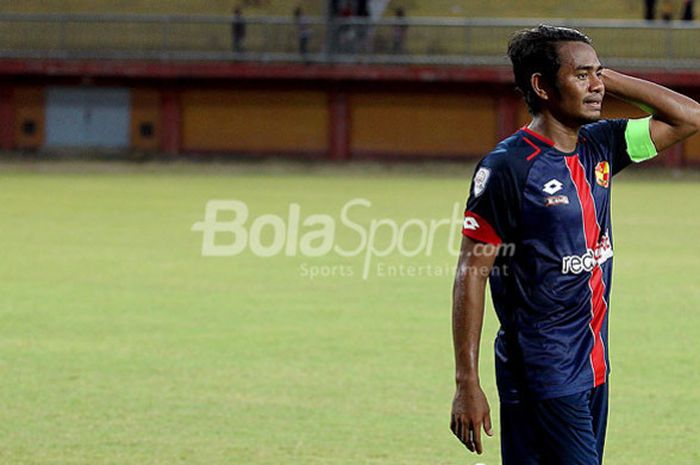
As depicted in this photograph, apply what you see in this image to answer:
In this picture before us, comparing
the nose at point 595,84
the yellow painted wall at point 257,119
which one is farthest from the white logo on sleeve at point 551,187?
the yellow painted wall at point 257,119

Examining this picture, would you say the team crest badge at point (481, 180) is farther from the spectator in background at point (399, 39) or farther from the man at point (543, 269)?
A: the spectator in background at point (399, 39)

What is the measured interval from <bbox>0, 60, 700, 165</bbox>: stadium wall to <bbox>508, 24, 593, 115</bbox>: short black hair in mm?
34262

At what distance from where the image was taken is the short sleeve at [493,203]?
14.9ft

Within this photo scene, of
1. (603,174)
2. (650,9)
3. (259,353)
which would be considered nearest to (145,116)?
(650,9)

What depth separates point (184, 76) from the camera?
130 feet

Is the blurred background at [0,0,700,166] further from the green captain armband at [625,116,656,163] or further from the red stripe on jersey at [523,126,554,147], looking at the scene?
the red stripe on jersey at [523,126,554,147]

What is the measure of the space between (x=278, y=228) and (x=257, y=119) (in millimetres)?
21104

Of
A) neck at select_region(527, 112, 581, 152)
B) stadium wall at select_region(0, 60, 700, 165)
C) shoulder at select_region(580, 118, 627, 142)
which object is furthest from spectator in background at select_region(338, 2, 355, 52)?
neck at select_region(527, 112, 581, 152)

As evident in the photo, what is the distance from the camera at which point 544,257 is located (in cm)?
461

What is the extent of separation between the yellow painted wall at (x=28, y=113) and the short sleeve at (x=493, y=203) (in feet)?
125

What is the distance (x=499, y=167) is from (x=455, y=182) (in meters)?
29.1

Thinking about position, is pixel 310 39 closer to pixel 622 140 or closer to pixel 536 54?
pixel 622 140

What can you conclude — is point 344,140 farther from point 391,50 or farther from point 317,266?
point 317,266

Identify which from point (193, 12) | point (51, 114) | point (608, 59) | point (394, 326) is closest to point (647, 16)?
point (608, 59)
